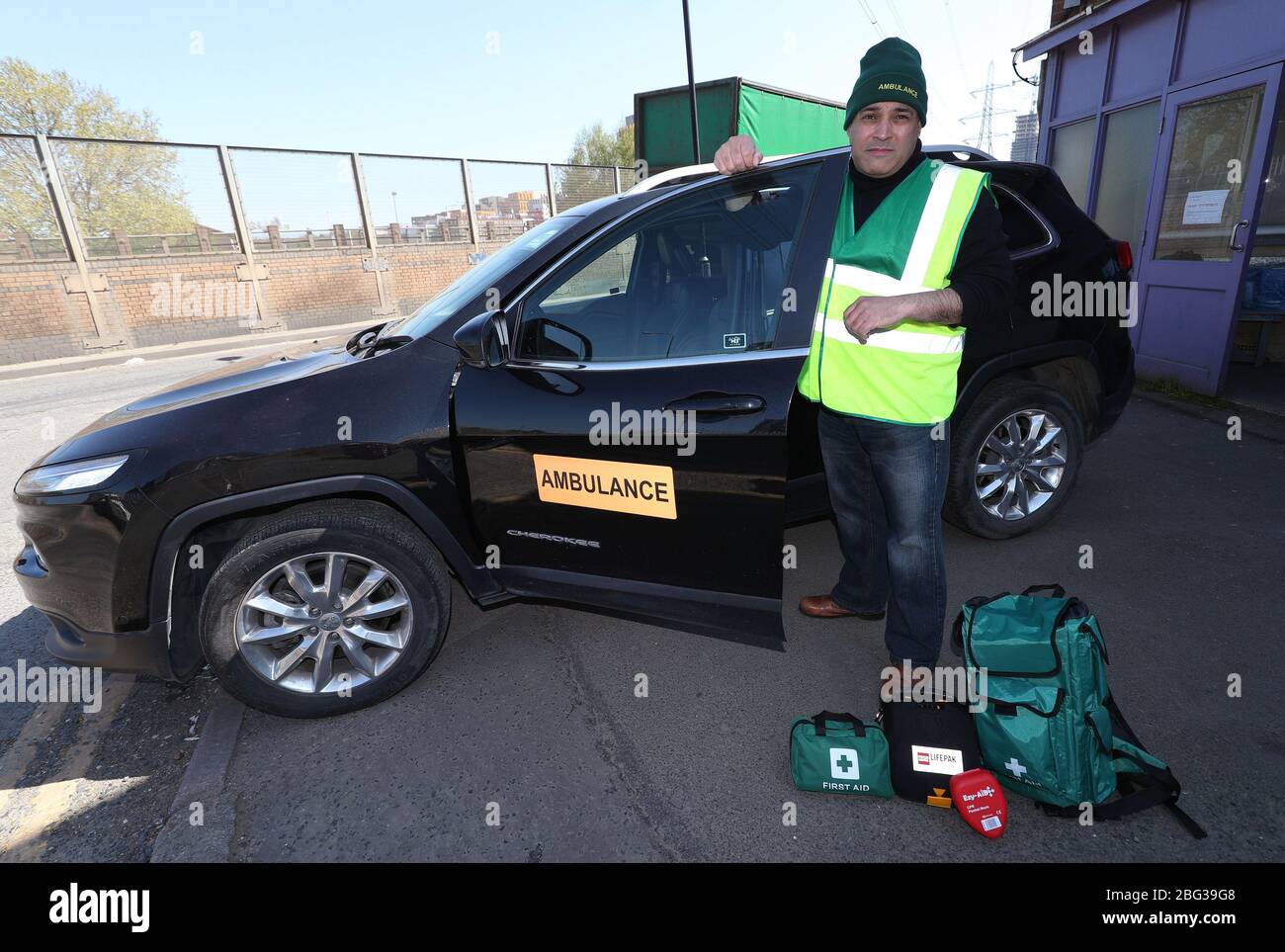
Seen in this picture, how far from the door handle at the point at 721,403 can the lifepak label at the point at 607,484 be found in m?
0.22

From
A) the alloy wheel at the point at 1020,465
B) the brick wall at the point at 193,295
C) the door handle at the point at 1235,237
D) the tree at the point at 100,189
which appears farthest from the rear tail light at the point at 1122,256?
the tree at the point at 100,189

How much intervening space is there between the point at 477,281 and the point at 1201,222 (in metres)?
6.66

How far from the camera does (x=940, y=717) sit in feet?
7.00

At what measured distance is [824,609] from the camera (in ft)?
10.1

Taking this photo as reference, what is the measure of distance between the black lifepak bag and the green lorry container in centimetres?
674

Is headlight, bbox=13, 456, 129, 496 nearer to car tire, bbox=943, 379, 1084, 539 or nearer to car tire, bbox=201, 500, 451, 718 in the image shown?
car tire, bbox=201, 500, 451, 718

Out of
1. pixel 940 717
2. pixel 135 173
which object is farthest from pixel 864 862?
pixel 135 173

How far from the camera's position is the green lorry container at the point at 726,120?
761 cm

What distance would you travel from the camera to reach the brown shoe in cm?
305

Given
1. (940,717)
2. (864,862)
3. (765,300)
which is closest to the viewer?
(864,862)

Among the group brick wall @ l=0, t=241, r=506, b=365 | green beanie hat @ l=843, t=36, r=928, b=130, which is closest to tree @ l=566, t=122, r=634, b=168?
brick wall @ l=0, t=241, r=506, b=365
